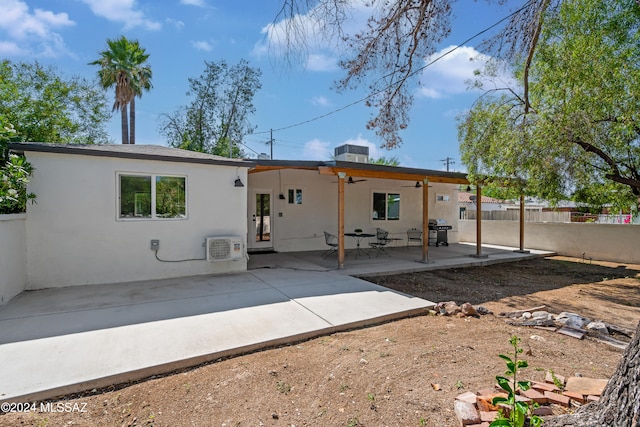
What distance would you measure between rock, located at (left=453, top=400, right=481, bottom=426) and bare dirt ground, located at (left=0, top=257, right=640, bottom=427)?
0.26 ft

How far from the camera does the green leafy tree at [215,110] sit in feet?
62.4

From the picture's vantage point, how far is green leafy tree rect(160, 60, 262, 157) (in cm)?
1903

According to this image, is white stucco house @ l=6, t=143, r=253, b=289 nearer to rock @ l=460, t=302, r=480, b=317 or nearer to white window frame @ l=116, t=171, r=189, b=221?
white window frame @ l=116, t=171, r=189, b=221

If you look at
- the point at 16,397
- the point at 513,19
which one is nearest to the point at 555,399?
the point at 16,397

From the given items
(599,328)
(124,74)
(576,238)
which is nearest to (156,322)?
(599,328)

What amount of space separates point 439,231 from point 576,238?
4449mm

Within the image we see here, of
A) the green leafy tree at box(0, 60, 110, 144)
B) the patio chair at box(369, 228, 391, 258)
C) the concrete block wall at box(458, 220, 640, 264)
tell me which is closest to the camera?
the green leafy tree at box(0, 60, 110, 144)

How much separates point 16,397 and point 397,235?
1116 cm

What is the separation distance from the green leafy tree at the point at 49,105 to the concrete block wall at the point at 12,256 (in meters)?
2.64

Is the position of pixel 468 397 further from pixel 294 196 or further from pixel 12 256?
pixel 294 196

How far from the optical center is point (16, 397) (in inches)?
91.9

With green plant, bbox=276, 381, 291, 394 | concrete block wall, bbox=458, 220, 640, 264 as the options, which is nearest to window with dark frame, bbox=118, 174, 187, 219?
green plant, bbox=276, 381, 291, 394

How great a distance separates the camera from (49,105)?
1091 cm

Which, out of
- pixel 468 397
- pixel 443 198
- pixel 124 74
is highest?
pixel 124 74
